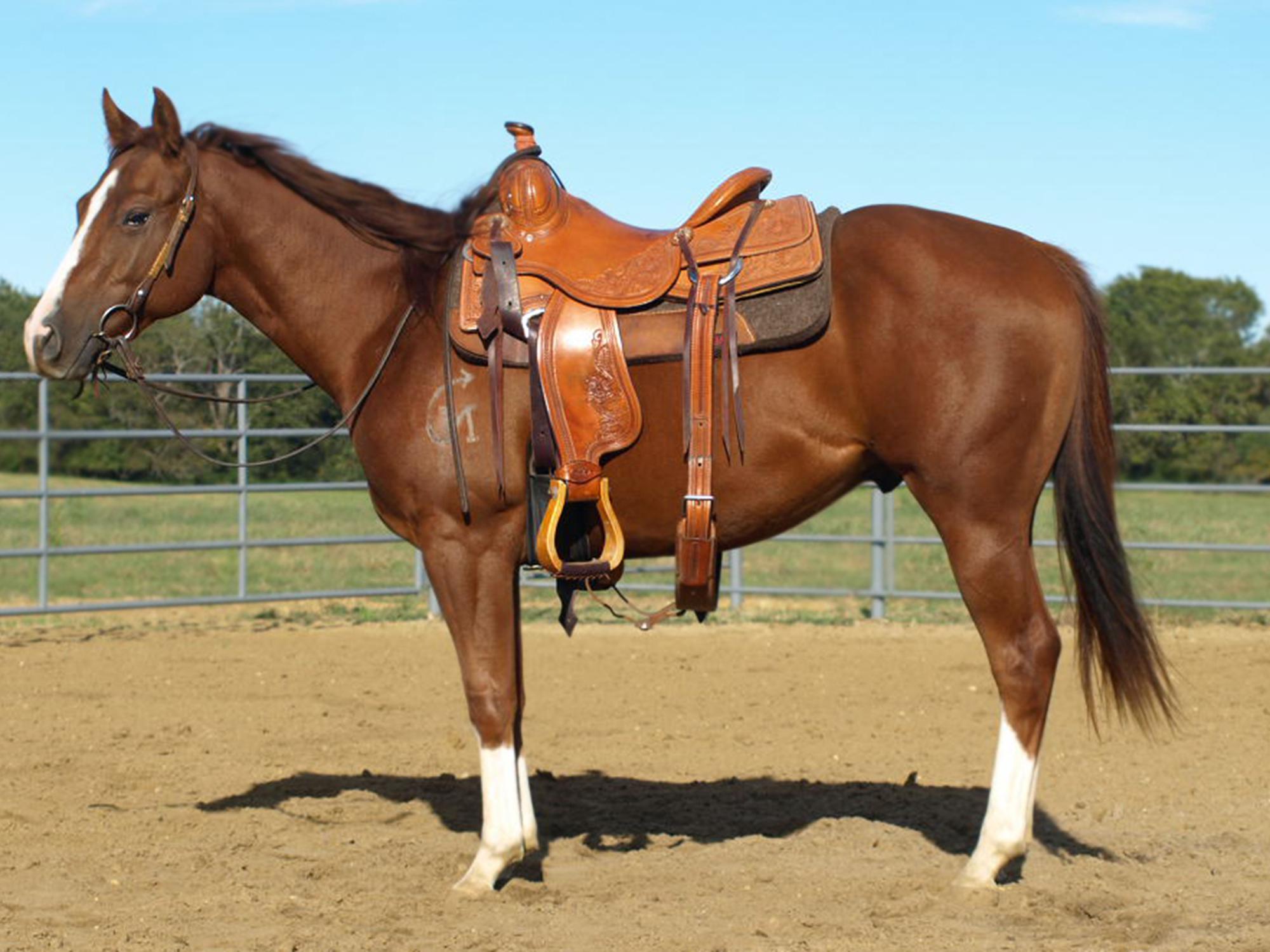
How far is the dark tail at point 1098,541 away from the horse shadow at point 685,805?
2.16 feet

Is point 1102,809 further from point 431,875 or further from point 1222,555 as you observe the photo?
point 1222,555

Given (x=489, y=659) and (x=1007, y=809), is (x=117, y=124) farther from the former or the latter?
(x=1007, y=809)

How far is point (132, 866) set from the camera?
4.24 metres

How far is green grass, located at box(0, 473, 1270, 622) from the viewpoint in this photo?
1138cm

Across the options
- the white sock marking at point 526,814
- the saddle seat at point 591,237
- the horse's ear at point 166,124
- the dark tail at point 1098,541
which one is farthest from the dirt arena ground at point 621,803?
the horse's ear at point 166,124

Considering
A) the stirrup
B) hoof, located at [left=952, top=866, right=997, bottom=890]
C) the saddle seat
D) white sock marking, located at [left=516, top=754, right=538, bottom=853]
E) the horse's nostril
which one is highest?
the saddle seat

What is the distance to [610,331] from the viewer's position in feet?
12.7

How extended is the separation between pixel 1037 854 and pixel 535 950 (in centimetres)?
168

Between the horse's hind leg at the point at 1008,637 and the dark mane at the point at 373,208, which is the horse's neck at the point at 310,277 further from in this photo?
the horse's hind leg at the point at 1008,637

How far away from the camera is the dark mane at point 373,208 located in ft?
13.5

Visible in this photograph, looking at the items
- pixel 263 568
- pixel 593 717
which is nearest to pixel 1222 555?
pixel 263 568

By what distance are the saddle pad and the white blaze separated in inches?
39.9

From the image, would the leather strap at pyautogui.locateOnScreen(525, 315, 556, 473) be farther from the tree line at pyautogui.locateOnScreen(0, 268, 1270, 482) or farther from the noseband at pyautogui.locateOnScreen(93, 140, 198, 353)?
the tree line at pyautogui.locateOnScreen(0, 268, 1270, 482)

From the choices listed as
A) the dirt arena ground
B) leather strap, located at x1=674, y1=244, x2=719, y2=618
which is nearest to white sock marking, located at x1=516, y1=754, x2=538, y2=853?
the dirt arena ground
